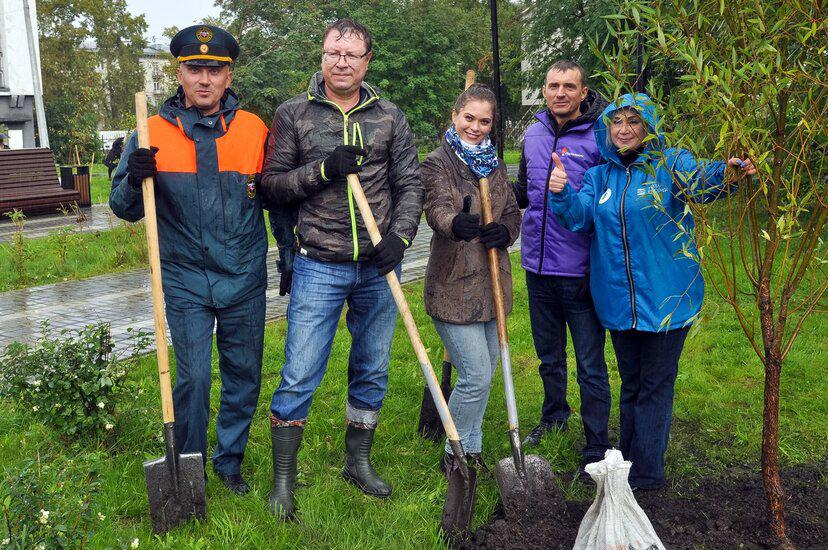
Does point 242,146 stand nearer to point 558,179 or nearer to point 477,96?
point 477,96

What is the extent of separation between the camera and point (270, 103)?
75.0ft

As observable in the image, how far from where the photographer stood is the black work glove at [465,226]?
12.5ft

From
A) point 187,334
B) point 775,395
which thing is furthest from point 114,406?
point 775,395

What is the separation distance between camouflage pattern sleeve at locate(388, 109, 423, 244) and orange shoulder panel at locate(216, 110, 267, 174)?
662mm

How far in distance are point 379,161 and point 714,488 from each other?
2.39 meters

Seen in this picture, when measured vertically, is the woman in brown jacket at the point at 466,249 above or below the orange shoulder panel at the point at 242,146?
below

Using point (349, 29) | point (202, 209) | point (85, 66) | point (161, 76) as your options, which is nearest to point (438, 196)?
point (349, 29)

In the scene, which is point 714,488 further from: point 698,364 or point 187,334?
point 187,334

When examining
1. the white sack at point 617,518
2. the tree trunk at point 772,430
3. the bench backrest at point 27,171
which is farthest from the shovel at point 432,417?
the bench backrest at point 27,171

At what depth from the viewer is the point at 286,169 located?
3.85 meters

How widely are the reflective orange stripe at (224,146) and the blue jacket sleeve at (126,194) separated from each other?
126mm

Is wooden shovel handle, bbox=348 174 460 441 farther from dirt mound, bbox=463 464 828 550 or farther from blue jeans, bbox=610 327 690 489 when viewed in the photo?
blue jeans, bbox=610 327 690 489

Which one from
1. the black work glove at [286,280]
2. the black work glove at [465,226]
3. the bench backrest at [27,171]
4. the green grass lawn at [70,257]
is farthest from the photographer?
the bench backrest at [27,171]

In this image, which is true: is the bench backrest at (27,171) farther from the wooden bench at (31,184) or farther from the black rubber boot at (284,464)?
the black rubber boot at (284,464)
